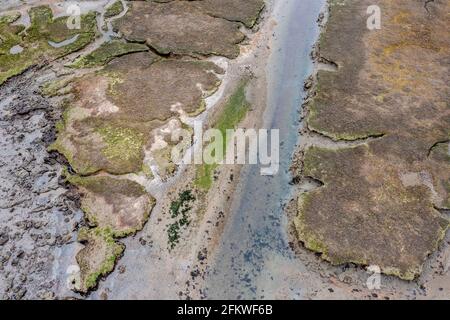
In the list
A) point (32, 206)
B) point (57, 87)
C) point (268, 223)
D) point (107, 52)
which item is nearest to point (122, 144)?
point (32, 206)

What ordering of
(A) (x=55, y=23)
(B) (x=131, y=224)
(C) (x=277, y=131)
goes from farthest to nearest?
(A) (x=55, y=23) < (C) (x=277, y=131) < (B) (x=131, y=224)

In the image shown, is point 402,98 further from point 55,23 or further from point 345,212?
point 55,23

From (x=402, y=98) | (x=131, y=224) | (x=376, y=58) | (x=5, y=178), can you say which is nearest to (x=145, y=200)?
(x=131, y=224)

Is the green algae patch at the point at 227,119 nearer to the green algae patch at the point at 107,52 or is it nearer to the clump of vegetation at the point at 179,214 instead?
the clump of vegetation at the point at 179,214

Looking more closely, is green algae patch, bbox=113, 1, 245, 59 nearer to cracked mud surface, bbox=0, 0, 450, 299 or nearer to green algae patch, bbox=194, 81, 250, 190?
cracked mud surface, bbox=0, 0, 450, 299

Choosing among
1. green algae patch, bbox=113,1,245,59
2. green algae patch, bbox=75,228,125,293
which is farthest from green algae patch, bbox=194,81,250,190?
green algae patch, bbox=75,228,125,293

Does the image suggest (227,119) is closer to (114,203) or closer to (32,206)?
(114,203)
